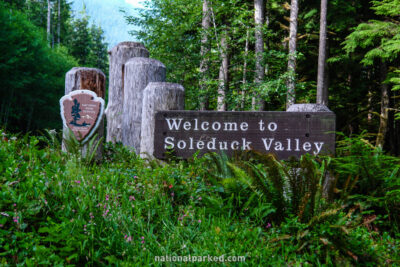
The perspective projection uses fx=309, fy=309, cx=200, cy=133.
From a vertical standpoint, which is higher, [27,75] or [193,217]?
[27,75]

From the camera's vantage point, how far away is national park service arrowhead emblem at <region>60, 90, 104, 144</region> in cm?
445

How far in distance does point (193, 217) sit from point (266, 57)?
8.83 metres

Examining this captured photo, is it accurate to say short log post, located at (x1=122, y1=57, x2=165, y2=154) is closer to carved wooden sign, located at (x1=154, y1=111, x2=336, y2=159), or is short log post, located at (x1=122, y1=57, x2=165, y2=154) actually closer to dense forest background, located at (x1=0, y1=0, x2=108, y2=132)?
carved wooden sign, located at (x1=154, y1=111, x2=336, y2=159)

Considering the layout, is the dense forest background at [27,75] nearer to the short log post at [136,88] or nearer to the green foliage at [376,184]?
the short log post at [136,88]

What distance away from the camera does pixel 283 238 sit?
7.63 feet

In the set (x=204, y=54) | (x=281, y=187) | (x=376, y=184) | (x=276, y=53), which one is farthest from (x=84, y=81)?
(x=276, y=53)

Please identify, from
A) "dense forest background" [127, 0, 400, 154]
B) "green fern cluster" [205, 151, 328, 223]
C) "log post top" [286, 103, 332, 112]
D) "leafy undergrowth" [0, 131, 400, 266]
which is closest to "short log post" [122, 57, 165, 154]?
"leafy undergrowth" [0, 131, 400, 266]

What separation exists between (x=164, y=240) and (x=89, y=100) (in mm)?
2724

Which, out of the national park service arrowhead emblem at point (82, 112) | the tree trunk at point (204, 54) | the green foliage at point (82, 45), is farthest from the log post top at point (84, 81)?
the green foliage at point (82, 45)

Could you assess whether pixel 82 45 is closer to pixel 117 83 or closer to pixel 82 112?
pixel 117 83

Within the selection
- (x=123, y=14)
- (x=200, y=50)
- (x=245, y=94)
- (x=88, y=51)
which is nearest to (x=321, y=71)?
(x=245, y=94)

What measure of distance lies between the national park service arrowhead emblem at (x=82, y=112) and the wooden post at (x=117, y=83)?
820 millimetres

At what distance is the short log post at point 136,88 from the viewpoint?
4.86 metres

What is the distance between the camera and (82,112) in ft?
14.6
